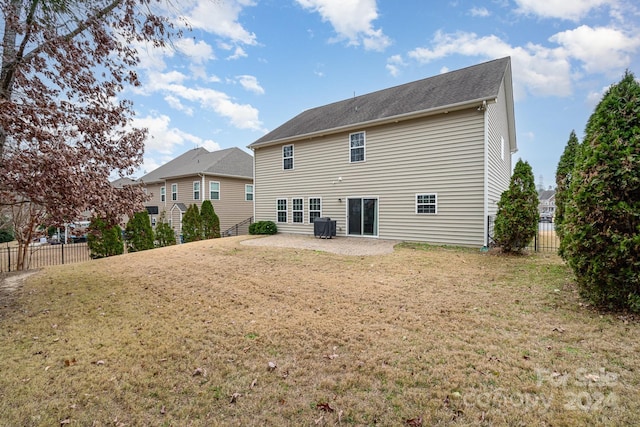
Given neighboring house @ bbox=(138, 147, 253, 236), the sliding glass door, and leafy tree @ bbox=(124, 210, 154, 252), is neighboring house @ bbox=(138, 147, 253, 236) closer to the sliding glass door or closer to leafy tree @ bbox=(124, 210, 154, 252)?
leafy tree @ bbox=(124, 210, 154, 252)

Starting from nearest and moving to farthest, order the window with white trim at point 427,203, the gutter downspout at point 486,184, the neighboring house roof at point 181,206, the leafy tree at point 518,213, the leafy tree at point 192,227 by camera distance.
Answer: the leafy tree at point 518,213
the gutter downspout at point 486,184
the window with white trim at point 427,203
the leafy tree at point 192,227
the neighboring house roof at point 181,206

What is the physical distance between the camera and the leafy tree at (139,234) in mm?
15008

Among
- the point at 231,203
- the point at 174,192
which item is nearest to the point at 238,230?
the point at 231,203

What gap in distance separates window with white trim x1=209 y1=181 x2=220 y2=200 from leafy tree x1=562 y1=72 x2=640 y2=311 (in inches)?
788

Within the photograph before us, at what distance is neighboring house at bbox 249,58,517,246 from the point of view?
10359 millimetres

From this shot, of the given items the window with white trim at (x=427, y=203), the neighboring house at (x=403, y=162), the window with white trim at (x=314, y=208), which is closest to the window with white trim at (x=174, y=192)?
the neighboring house at (x=403, y=162)

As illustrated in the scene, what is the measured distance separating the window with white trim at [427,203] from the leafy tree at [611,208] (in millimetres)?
6304

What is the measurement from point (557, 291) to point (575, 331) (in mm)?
1917

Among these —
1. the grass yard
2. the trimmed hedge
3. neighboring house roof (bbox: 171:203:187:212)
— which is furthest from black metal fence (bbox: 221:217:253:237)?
the grass yard

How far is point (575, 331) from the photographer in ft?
12.3

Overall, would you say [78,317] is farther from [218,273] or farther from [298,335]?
[298,335]

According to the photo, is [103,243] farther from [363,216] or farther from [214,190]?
[363,216]

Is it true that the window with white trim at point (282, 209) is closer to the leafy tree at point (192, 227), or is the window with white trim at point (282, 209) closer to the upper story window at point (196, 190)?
the leafy tree at point (192, 227)

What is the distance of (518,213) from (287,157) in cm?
1080
